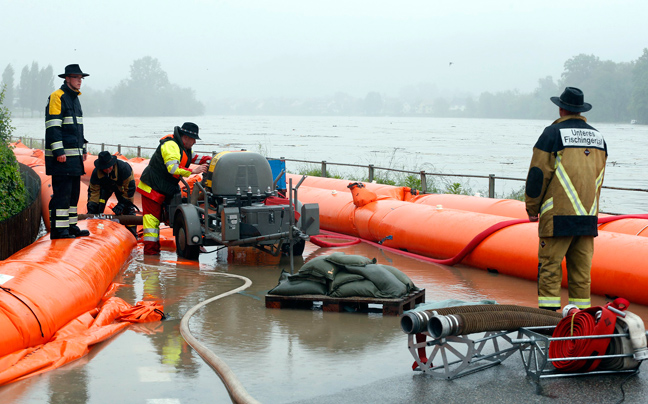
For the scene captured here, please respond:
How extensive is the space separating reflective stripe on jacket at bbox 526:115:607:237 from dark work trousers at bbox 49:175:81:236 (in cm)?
510

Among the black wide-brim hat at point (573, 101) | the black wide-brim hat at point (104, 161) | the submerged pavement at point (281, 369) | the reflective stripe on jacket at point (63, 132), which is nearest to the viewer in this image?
the submerged pavement at point (281, 369)

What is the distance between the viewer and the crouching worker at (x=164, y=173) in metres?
8.80

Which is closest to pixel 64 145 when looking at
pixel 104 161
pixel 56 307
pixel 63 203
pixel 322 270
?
Result: pixel 63 203

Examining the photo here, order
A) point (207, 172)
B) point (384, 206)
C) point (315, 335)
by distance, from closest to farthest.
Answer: point (315, 335) → point (207, 172) → point (384, 206)

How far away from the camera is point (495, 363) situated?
4547 mm

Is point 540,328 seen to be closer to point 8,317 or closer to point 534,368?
point 534,368

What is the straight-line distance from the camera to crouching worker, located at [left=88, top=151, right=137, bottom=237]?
388 inches

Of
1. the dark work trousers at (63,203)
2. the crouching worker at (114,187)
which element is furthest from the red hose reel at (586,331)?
the crouching worker at (114,187)

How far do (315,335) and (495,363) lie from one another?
1485mm

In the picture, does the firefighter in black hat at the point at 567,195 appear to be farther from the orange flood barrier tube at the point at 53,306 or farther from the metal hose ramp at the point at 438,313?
the orange flood barrier tube at the point at 53,306

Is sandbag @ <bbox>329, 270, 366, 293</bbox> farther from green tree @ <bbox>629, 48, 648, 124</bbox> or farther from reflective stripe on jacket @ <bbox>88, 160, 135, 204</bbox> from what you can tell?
green tree @ <bbox>629, 48, 648, 124</bbox>

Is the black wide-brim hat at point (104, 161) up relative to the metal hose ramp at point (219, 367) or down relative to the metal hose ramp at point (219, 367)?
up

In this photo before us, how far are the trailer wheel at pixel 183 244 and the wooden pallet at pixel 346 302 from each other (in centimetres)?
272

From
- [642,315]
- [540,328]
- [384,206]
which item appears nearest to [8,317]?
[540,328]
